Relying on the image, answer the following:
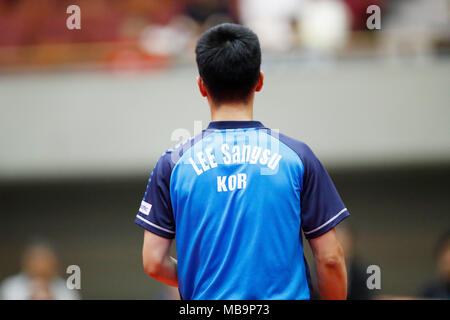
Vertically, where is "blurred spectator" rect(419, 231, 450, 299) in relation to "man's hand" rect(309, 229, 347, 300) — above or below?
below

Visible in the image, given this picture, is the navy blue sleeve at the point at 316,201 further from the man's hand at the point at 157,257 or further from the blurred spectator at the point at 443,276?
the blurred spectator at the point at 443,276

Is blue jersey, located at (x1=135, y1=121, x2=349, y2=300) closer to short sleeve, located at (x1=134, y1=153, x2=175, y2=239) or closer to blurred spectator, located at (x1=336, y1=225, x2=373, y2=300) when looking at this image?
short sleeve, located at (x1=134, y1=153, x2=175, y2=239)

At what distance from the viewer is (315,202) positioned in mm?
2125

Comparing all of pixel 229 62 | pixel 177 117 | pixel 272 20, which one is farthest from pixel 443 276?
pixel 272 20

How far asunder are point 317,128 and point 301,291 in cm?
576

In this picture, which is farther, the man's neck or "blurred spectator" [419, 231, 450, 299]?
"blurred spectator" [419, 231, 450, 299]

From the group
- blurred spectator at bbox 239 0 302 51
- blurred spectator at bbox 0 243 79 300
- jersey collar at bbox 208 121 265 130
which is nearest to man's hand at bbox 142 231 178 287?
jersey collar at bbox 208 121 265 130

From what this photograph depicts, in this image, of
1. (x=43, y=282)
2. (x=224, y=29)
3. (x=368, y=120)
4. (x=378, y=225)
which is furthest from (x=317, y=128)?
(x=224, y=29)

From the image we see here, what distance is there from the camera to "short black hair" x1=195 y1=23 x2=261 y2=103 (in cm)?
217

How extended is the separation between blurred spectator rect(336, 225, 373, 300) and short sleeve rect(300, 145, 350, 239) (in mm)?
2621

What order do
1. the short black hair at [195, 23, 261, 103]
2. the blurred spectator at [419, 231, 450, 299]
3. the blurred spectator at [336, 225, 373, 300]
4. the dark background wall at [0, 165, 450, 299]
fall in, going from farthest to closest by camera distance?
1. the dark background wall at [0, 165, 450, 299]
2. the blurred spectator at [336, 225, 373, 300]
3. the blurred spectator at [419, 231, 450, 299]
4. the short black hair at [195, 23, 261, 103]

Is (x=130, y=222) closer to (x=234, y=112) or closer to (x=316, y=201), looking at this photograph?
(x=234, y=112)

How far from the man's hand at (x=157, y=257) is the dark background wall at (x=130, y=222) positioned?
6071mm
